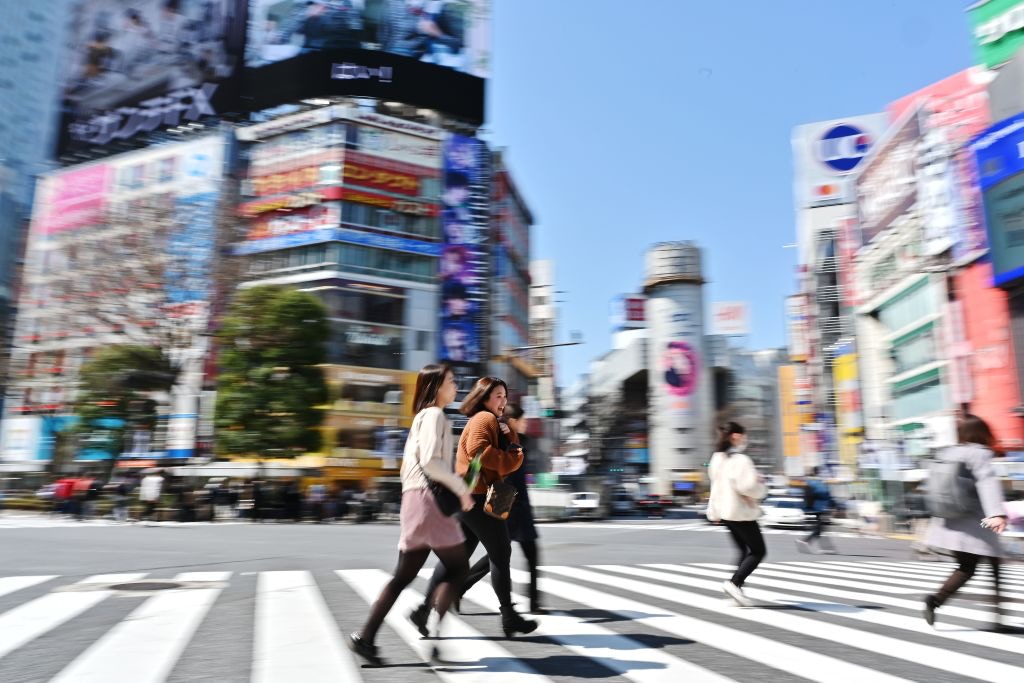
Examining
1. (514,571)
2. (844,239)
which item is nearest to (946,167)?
(844,239)

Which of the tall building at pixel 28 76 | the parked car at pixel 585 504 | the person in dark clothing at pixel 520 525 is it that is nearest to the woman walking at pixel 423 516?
the person in dark clothing at pixel 520 525

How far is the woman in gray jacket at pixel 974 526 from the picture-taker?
443 cm

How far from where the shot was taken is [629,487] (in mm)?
42562

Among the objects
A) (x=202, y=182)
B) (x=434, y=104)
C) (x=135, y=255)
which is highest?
(x=434, y=104)

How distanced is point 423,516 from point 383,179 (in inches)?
1363

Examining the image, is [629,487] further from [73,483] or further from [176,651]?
[176,651]

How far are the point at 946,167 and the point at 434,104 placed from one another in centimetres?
2314

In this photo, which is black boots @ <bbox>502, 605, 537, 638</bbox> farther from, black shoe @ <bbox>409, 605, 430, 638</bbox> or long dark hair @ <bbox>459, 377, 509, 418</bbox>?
long dark hair @ <bbox>459, 377, 509, 418</bbox>

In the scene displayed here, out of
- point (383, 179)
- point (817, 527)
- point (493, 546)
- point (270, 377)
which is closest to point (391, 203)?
point (383, 179)

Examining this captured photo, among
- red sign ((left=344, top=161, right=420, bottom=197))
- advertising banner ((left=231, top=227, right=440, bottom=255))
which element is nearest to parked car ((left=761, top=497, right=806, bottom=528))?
advertising banner ((left=231, top=227, right=440, bottom=255))

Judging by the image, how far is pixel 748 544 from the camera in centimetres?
547

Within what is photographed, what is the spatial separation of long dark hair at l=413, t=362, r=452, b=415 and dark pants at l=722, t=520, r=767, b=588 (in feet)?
8.97

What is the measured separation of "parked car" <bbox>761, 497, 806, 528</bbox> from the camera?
23.0m

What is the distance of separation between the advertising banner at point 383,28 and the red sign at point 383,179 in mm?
6737
